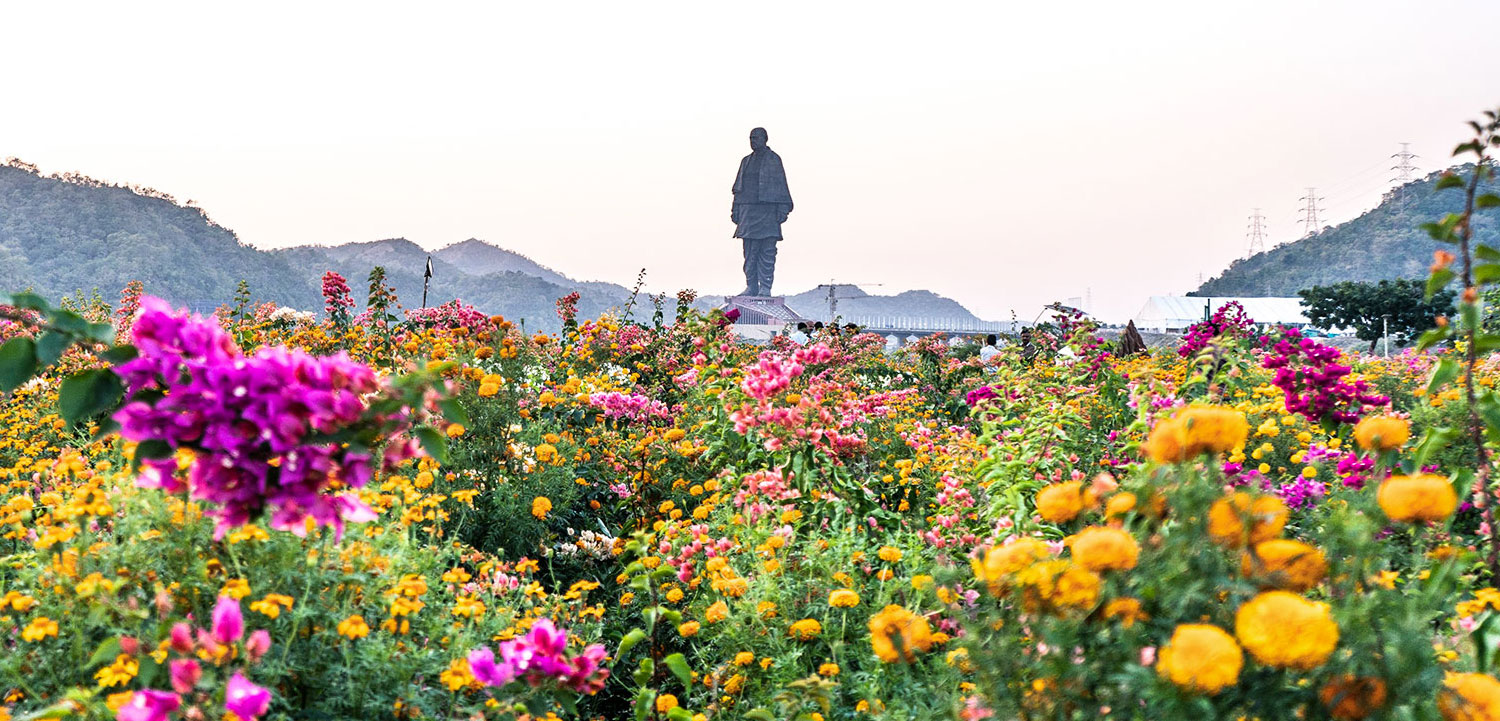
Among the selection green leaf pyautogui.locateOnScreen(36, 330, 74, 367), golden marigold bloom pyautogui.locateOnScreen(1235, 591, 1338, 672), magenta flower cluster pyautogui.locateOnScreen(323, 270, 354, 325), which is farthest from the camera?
magenta flower cluster pyautogui.locateOnScreen(323, 270, 354, 325)

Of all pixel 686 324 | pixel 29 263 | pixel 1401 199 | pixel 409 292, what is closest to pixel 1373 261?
pixel 1401 199

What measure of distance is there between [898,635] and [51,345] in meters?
1.22

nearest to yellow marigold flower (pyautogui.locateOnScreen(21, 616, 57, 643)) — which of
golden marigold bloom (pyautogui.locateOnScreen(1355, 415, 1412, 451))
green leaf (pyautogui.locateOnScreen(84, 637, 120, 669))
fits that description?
green leaf (pyautogui.locateOnScreen(84, 637, 120, 669))

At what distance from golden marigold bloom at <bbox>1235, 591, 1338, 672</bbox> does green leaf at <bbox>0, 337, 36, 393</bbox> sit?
153 centimetres

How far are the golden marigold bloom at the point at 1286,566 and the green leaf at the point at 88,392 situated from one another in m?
1.44

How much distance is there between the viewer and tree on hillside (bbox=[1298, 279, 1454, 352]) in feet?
74.7

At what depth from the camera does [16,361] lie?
1.19m

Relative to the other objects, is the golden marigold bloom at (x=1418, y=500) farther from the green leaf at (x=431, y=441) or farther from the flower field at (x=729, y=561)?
the green leaf at (x=431, y=441)

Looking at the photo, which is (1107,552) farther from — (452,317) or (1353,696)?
(452,317)

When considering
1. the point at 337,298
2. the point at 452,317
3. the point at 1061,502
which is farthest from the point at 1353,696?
the point at 337,298

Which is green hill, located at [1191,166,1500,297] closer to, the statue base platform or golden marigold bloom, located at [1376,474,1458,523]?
the statue base platform

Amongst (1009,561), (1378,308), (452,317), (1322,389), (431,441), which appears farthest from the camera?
(1378,308)

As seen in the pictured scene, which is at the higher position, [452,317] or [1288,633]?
[452,317]

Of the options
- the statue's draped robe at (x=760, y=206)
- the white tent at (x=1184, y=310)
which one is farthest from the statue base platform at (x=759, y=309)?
the white tent at (x=1184, y=310)
